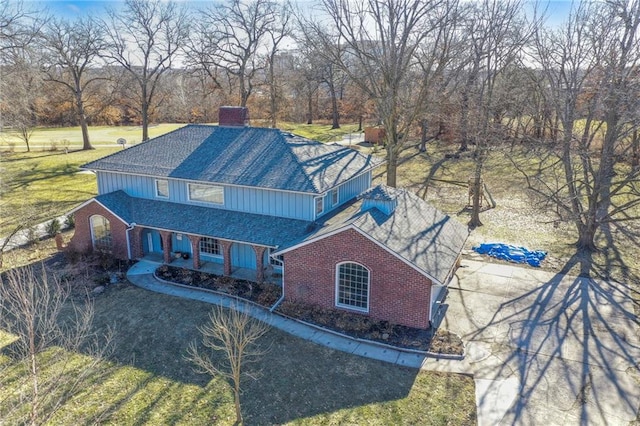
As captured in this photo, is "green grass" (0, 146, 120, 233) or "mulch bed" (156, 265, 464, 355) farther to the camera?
"green grass" (0, 146, 120, 233)

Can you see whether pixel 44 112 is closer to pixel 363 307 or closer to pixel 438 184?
pixel 438 184

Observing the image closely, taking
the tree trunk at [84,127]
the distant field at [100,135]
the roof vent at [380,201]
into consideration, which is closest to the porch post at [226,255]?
the roof vent at [380,201]

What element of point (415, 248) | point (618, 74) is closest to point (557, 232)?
point (618, 74)

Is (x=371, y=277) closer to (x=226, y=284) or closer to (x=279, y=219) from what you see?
(x=279, y=219)

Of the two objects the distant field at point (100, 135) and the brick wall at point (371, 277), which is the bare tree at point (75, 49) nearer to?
the distant field at point (100, 135)

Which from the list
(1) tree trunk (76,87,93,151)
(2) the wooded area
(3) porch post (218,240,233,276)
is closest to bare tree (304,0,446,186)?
(2) the wooded area

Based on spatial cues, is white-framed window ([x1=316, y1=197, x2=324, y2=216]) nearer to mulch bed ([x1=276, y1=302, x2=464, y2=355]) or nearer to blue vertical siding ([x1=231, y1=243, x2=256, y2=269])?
blue vertical siding ([x1=231, y1=243, x2=256, y2=269])

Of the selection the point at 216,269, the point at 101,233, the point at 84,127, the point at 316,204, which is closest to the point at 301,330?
the point at 316,204
